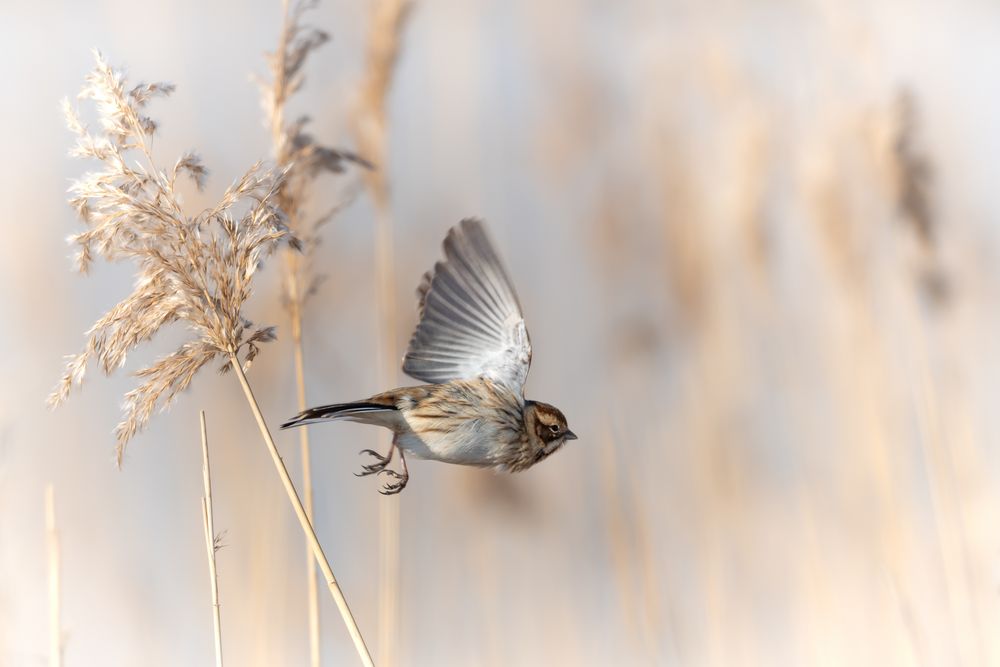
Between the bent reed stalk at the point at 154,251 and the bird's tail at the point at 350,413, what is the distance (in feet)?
0.36

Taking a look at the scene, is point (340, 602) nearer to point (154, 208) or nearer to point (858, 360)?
point (154, 208)

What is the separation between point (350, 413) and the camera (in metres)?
1.62

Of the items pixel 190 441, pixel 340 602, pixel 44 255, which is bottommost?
pixel 340 602

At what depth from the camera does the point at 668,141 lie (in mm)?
3840

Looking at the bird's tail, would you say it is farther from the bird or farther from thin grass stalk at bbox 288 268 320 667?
thin grass stalk at bbox 288 268 320 667

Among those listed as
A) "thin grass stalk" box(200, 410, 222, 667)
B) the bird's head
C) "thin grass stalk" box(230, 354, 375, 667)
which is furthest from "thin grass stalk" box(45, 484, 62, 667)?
the bird's head

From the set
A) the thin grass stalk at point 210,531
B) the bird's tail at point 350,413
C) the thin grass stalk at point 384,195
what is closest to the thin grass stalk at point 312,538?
the bird's tail at point 350,413

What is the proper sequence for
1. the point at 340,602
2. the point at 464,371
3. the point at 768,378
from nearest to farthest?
the point at 340,602 < the point at 464,371 < the point at 768,378

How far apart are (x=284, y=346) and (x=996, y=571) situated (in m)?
2.61

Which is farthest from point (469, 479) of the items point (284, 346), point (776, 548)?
point (776, 548)

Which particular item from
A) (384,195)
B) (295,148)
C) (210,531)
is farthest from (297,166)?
(210,531)

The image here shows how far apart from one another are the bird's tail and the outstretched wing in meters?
0.37

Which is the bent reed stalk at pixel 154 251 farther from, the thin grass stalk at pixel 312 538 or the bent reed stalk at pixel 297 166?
the bent reed stalk at pixel 297 166

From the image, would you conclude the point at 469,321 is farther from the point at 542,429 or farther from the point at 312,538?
the point at 312,538
